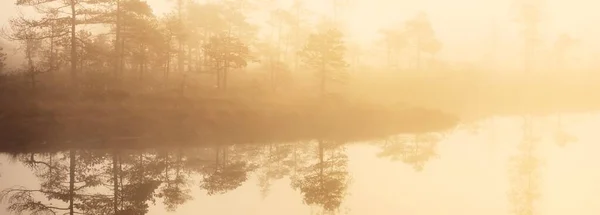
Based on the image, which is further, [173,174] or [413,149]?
[413,149]

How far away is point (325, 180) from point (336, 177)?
51cm

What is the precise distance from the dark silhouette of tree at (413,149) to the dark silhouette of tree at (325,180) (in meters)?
2.40

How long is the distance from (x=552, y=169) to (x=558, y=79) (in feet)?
123

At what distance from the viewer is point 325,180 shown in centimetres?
1559

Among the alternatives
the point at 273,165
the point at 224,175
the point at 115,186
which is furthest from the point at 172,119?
the point at 115,186

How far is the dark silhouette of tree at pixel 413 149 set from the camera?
63.8 feet

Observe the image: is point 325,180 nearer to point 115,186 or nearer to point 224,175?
point 224,175

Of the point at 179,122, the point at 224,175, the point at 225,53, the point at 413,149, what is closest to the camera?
the point at 224,175

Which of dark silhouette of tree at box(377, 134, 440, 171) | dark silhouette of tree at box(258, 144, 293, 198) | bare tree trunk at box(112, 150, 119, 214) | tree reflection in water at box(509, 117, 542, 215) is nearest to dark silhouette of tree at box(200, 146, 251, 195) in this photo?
dark silhouette of tree at box(258, 144, 293, 198)

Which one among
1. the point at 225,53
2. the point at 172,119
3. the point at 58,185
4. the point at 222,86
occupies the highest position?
the point at 225,53

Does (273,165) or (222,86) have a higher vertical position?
(222,86)

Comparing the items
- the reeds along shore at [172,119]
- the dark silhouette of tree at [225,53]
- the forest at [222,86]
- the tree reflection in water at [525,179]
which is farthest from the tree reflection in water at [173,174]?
the dark silhouette of tree at [225,53]

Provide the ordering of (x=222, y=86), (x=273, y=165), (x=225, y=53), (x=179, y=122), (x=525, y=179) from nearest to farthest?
(x=525, y=179)
(x=273, y=165)
(x=179, y=122)
(x=225, y=53)
(x=222, y=86)

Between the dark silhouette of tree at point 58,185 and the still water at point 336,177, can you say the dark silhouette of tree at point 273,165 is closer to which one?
the still water at point 336,177
